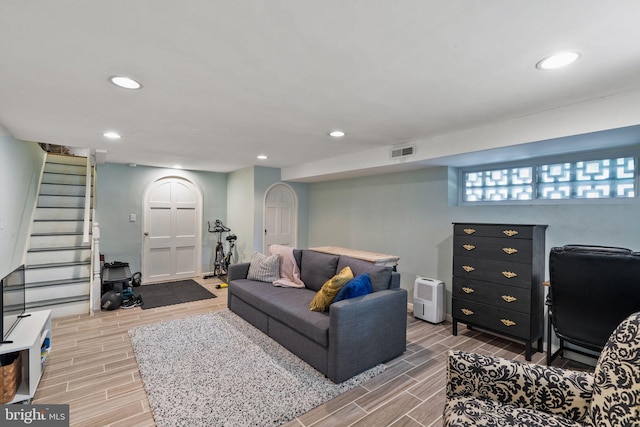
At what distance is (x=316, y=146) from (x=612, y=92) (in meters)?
2.82

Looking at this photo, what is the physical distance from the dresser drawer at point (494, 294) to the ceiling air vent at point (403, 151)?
1603mm

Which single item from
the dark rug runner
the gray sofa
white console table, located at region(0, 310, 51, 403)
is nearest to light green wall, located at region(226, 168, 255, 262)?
the dark rug runner

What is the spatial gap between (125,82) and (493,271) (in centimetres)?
374

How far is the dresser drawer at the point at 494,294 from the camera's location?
295 centimetres

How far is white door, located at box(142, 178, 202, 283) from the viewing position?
588 cm

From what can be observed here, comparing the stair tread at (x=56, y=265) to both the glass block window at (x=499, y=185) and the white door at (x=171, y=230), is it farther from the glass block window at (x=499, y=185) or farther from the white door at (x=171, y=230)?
the glass block window at (x=499, y=185)

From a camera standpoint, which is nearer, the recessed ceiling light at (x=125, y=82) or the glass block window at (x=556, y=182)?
the recessed ceiling light at (x=125, y=82)

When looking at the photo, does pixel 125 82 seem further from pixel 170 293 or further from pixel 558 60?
pixel 170 293

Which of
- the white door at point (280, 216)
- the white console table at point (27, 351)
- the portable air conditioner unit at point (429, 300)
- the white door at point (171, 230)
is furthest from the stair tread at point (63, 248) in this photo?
the portable air conditioner unit at point (429, 300)

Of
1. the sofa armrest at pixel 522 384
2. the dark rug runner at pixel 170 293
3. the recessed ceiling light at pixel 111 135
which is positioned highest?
the recessed ceiling light at pixel 111 135

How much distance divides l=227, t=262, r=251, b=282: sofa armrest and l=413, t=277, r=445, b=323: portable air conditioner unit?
243 cm

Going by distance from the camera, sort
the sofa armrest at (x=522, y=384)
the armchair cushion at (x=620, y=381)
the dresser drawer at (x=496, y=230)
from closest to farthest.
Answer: the armchair cushion at (x=620, y=381)
the sofa armrest at (x=522, y=384)
the dresser drawer at (x=496, y=230)

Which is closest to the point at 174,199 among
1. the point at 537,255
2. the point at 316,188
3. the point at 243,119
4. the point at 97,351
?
the point at 316,188

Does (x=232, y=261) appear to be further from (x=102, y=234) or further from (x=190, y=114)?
(x=190, y=114)
